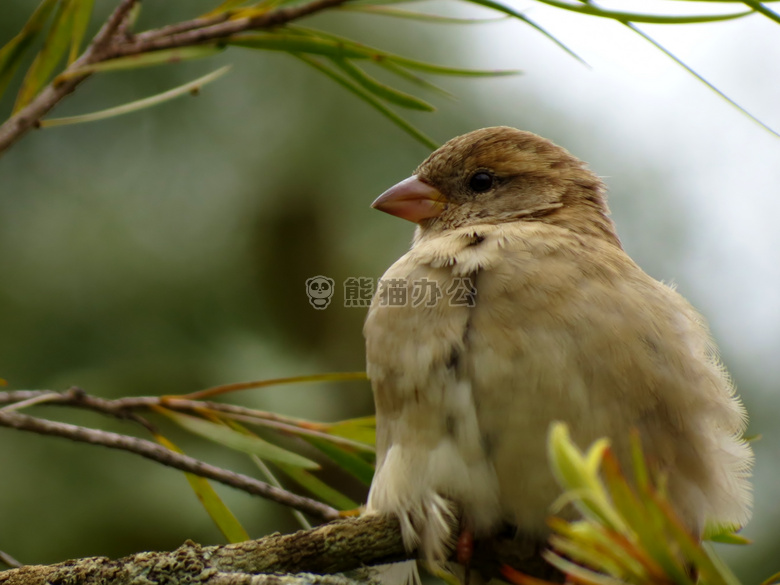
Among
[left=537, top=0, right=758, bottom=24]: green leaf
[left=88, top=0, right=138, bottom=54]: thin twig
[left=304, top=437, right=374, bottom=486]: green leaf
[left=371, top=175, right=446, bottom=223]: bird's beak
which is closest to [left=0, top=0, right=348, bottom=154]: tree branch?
[left=88, top=0, right=138, bottom=54]: thin twig

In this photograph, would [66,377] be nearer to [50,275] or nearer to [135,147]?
[50,275]

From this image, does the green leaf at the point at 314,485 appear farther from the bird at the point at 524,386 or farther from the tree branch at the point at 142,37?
the tree branch at the point at 142,37

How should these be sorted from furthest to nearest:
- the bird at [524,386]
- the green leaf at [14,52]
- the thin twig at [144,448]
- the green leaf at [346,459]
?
1. the green leaf at [346,459]
2. the bird at [524,386]
3. the green leaf at [14,52]
4. the thin twig at [144,448]

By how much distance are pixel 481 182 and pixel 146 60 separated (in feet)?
4.95

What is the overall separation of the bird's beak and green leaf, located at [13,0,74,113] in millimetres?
1297

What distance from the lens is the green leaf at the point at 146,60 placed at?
73.3 inches

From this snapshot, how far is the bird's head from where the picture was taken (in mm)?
3059

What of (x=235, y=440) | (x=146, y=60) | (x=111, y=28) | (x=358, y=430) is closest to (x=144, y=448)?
(x=235, y=440)

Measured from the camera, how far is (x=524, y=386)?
2.20 meters

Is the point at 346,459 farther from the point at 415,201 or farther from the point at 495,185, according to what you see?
the point at 495,185

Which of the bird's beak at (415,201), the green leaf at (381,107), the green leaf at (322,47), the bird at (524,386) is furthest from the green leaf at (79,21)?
the bird's beak at (415,201)

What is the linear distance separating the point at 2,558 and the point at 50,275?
259 cm

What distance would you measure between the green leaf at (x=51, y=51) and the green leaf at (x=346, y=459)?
3.64 ft

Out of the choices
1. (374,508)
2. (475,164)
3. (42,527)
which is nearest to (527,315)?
(374,508)
